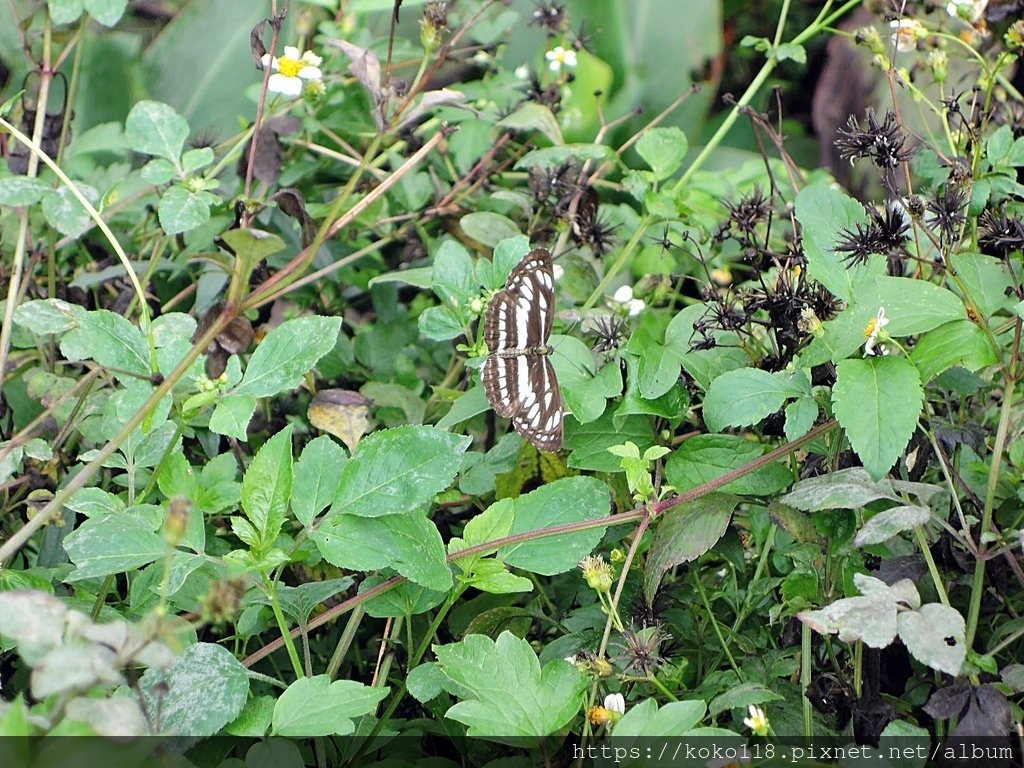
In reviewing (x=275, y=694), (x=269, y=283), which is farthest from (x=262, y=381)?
(x=275, y=694)

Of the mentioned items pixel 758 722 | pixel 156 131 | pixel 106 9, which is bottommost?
pixel 758 722

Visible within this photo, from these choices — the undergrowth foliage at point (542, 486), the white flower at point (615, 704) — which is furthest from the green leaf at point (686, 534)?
the white flower at point (615, 704)

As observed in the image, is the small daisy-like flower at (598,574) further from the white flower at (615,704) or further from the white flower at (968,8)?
the white flower at (968,8)

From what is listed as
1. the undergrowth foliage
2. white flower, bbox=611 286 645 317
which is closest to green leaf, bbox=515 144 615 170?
the undergrowth foliage

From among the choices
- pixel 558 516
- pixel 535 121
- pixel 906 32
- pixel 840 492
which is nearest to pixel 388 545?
pixel 558 516

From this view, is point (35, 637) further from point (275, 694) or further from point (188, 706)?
point (275, 694)

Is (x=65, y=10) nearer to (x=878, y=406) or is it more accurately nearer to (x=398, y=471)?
(x=398, y=471)

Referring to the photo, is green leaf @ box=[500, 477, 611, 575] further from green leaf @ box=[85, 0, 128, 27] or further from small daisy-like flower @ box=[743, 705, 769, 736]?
green leaf @ box=[85, 0, 128, 27]
